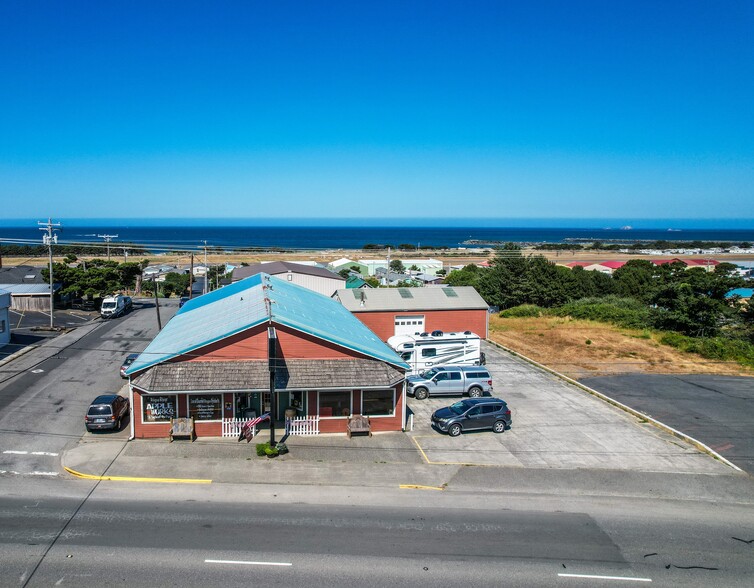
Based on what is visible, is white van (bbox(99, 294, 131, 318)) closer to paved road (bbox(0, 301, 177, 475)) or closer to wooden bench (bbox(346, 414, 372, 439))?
paved road (bbox(0, 301, 177, 475))

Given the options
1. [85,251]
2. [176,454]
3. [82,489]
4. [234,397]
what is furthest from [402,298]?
[85,251]

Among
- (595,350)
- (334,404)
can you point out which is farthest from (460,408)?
(595,350)

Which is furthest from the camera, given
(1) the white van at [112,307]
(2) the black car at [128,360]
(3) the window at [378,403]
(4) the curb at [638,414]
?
(1) the white van at [112,307]

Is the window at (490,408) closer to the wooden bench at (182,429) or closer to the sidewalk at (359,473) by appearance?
the sidewalk at (359,473)

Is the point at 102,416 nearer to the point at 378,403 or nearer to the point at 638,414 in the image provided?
the point at 378,403

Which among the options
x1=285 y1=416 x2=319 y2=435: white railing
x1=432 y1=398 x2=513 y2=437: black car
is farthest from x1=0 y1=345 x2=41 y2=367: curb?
x1=432 y1=398 x2=513 y2=437: black car

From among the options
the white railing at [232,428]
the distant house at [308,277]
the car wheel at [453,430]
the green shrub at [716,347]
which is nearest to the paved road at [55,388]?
the white railing at [232,428]
